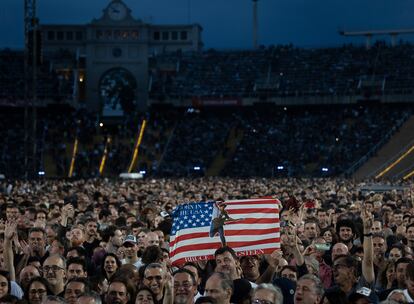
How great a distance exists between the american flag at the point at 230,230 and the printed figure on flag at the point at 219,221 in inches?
1.1

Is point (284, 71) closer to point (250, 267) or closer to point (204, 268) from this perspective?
point (204, 268)

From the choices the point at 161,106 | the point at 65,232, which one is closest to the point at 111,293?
the point at 65,232

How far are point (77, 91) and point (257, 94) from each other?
1426 centimetres

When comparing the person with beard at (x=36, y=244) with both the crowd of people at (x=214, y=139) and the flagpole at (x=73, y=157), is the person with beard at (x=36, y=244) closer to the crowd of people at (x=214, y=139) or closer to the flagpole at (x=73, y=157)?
the crowd of people at (x=214, y=139)

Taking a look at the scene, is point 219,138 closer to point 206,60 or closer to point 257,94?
point 257,94

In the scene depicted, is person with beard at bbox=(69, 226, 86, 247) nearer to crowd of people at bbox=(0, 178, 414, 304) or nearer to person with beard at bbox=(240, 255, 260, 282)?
crowd of people at bbox=(0, 178, 414, 304)

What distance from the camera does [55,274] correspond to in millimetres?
10359

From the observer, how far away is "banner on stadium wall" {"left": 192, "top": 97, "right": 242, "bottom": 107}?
75606mm

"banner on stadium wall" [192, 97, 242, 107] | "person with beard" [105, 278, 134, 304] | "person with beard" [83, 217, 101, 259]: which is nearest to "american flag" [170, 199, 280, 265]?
"person with beard" [83, 217, 101, 259]

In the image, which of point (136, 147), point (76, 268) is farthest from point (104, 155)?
point (76, 268)

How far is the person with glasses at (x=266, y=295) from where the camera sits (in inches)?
323

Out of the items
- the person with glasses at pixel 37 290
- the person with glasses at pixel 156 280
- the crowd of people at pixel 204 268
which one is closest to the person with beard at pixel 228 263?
the crowd of people at pixel 204 268

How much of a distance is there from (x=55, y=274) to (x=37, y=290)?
67cm

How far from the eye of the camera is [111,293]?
9.41m
